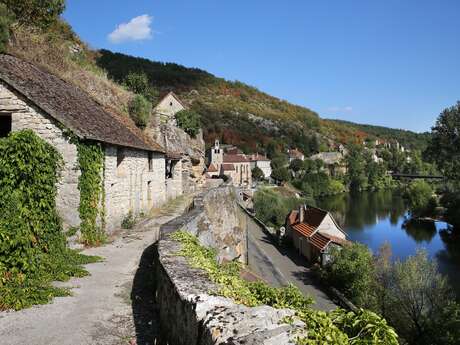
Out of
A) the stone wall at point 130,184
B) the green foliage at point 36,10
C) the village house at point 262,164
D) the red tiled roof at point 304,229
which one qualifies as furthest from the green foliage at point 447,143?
the village house at point 262,164

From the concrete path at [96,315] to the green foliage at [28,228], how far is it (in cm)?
37

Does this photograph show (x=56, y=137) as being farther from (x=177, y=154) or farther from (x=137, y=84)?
(x=137, y=84)

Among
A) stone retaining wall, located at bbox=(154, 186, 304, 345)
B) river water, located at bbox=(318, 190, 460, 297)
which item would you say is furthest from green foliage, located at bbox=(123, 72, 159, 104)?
river water, located at bbox=(318, 190, 460, 297)

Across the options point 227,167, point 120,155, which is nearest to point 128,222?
point 120,155

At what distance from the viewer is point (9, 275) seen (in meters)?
6.85

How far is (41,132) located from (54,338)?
6839 mm

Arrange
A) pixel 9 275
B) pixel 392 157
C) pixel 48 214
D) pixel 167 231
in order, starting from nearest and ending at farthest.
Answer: pixel 9 275 → pixel 48 214 → pixel 167 231 → pixel 392 157

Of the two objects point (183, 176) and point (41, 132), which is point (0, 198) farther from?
point (183, 176)

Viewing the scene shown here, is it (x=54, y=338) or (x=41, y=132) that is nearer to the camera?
(x=54, y=338)

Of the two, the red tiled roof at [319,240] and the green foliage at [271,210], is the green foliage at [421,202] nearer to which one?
the green foliage at [271,210]

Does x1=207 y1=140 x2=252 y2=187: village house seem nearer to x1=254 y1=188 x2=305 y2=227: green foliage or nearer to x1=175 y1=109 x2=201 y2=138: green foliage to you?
x1=254 y1=188 x2=305 y2=227: green foliage

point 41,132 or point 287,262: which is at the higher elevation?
point 41,132

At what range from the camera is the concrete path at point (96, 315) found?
18.2 feet

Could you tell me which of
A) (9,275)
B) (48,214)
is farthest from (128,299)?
(48,214)
